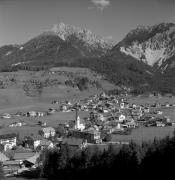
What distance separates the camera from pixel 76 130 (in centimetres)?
6294

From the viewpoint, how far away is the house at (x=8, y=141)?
5431 centimetres

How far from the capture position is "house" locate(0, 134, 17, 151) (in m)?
54.3

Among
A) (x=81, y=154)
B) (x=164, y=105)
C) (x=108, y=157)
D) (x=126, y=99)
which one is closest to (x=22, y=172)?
(x=81, y=154)

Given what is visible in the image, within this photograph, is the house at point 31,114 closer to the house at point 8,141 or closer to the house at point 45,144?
the house at point 8,141

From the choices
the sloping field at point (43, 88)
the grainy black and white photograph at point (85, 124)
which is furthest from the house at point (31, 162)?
the sloping field at point (43, 88)

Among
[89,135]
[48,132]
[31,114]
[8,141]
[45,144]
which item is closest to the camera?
[45,144]

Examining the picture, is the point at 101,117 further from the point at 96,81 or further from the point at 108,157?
the point at 96,81

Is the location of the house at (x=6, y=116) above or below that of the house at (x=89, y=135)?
above

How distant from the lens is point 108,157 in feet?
122

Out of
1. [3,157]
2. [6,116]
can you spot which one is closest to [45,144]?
[3,157]

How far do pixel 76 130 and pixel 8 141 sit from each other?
1125 centimetres

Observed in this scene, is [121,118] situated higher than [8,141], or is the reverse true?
[121,118]

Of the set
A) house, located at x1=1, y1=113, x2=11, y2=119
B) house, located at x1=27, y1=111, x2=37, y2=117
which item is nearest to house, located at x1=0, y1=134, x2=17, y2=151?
house, located at x1=1, y1=113, x2=11, y2=119

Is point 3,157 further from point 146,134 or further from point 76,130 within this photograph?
point 146,134
